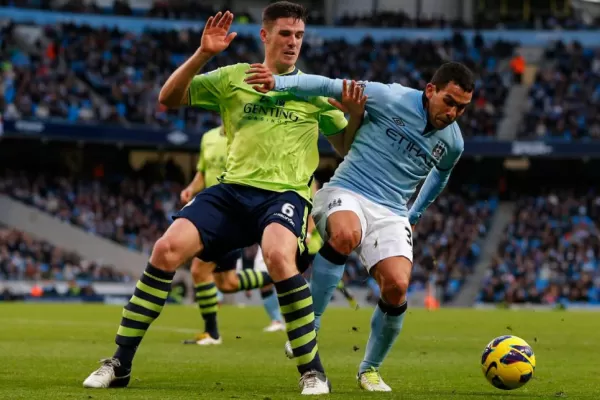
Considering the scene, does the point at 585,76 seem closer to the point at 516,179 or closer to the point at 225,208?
the point at 516,179

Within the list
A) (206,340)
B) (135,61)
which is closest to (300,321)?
(206,340)

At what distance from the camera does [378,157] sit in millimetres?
7988

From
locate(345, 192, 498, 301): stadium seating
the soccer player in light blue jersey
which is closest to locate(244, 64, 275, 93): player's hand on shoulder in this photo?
the soccer player in light blue jersey

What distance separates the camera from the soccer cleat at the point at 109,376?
7.16 meters

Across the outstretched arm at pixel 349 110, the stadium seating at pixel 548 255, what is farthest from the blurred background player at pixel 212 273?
the stadium seating at pixel 548 255

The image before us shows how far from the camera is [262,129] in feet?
24.6

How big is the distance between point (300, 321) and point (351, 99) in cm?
165

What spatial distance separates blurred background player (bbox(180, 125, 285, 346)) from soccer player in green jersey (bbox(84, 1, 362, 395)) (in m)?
4.62

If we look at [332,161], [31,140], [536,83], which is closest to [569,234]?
[536,83]

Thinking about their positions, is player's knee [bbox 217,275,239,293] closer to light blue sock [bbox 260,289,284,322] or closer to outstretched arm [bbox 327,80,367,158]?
light blue sock [bbox 260,289,284,322]

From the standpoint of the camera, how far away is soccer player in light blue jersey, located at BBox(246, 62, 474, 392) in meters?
7.72

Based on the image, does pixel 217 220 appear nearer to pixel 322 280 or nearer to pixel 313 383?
pixel 322 280

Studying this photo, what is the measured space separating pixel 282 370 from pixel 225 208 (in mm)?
2340

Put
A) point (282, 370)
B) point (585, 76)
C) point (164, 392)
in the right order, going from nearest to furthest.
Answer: point (164, 392) < point (282, 370) < point (585, 76)
